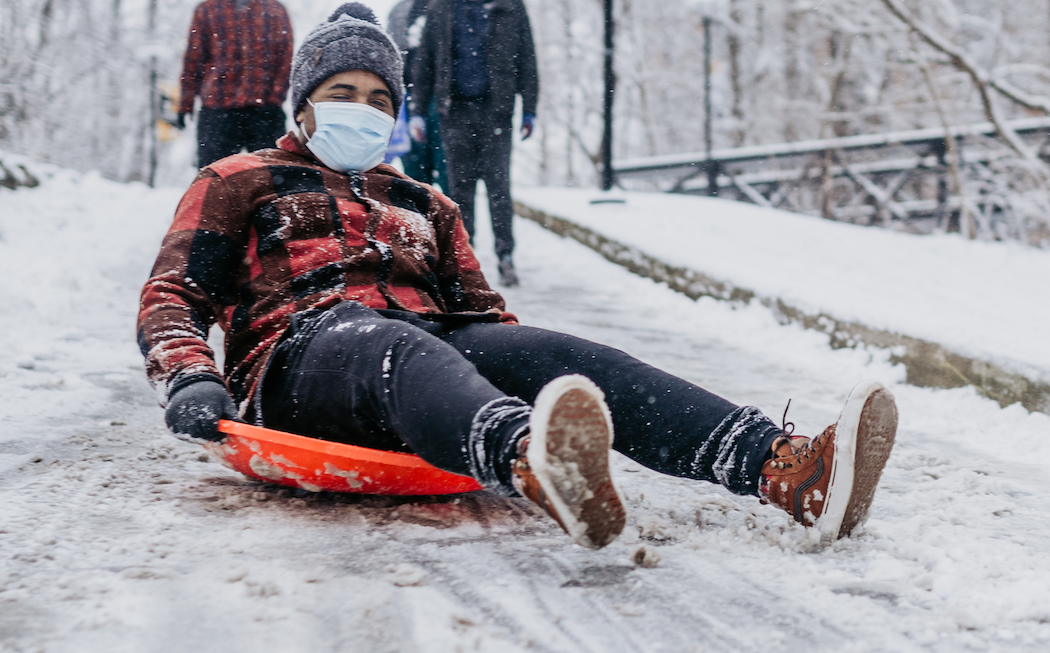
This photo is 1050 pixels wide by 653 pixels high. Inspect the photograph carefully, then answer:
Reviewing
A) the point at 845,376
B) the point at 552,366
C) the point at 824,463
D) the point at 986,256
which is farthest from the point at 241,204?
the point at 986,256

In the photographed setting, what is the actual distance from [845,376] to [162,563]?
108 inches

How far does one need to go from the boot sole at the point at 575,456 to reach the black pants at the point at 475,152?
357cm

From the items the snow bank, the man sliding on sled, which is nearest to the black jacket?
the snow bank

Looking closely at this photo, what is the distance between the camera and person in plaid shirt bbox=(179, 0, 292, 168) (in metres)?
4.11

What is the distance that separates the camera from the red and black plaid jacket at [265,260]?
1.83m

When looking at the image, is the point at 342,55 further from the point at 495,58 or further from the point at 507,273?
the point at 507,273

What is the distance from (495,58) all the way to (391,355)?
11.3 feet

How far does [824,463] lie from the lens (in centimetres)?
148

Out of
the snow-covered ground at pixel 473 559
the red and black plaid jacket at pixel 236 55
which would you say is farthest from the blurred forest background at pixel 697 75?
the snow-covered ground at pixel 473 559

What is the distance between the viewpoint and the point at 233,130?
4141 mm

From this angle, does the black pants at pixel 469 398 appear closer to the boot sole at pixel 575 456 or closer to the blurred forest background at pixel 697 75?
the boot sole at pixel 575 456

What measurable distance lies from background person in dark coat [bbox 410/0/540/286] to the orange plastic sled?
10.6ft

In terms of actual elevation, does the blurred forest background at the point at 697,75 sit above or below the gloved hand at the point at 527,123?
above

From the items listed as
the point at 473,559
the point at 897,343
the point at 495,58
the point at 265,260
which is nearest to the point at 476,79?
the point at 495,58
